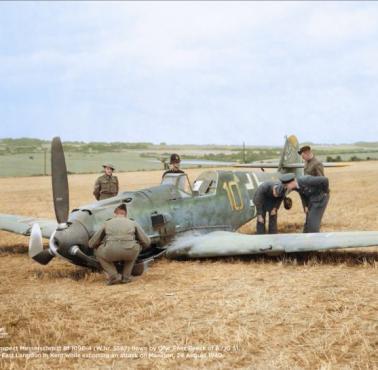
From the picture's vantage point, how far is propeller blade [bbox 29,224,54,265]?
26.8ft

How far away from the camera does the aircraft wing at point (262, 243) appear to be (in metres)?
8.65

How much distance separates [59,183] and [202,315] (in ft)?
14.3

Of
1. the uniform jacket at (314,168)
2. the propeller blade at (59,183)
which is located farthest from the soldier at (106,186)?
the uniform jacket at (314,168)

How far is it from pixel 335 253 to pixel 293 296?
312 centimetres

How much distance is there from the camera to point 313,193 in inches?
427

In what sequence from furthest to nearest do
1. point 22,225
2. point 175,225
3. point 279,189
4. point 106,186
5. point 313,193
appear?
point 106,186 < point 22,225 < point 313,193 < point 279,189 < point 175,225

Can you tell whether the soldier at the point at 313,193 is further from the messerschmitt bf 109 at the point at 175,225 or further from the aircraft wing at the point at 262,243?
the aircraft wing at the point at 262,243

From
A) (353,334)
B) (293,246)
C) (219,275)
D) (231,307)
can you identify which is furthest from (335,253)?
(353,334)

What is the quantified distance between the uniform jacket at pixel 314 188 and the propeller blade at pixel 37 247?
17.0 feet

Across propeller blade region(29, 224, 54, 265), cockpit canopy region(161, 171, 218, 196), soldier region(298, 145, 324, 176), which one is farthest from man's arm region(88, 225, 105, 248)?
soldier region(298, 145, 324, 176)

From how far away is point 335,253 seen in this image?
9.58 meters

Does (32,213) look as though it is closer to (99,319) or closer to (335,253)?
(335,253)

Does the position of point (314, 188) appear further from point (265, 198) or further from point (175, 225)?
point (175, 225)

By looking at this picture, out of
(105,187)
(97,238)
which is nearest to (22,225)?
(105,187)
